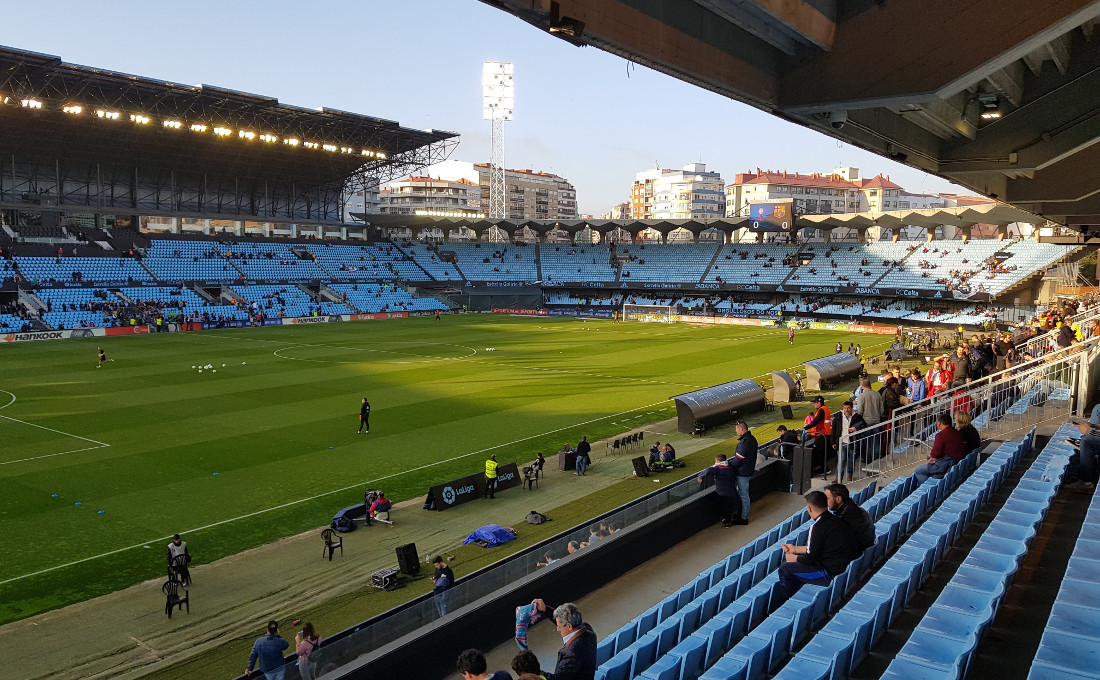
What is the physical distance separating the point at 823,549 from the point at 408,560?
341 inches

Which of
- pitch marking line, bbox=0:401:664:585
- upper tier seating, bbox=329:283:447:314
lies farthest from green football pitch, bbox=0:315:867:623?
upper tier seating, bbox=329:283:447:314

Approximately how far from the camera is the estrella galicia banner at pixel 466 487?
736 inches

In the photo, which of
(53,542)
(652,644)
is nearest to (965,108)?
(652,644)

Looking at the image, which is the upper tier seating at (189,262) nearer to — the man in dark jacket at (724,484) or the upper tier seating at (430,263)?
the upper tier seating at (430,263)

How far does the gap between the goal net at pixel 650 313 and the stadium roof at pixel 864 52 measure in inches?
2648

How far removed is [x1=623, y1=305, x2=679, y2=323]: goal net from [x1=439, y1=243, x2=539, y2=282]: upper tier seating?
1715 centimetres

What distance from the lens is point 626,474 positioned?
71.6 ft

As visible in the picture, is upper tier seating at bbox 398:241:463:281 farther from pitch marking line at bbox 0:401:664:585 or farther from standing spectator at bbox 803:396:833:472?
standing spectator at bbox 803:396:833:472

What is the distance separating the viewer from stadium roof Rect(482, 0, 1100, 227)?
661 cm

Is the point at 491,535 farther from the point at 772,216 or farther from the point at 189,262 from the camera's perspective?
the point at 772,216

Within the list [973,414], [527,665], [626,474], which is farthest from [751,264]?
[527,665]

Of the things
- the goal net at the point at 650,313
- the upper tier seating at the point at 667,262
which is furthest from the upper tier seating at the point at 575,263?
the goal net at the point at 650,313

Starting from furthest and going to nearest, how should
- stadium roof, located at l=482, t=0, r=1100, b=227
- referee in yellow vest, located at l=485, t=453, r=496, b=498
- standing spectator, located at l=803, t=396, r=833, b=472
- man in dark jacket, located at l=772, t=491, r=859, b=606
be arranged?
referee in yellow vest, located at l=485, t=453, r=496, b=498, standing spectator, located at l=803, t=396, r=833, b=472, man in dark jacket, located at l=772, t=491, r=859, b=606, stadium roof, located at l=482, t=0, r=1100, b=227

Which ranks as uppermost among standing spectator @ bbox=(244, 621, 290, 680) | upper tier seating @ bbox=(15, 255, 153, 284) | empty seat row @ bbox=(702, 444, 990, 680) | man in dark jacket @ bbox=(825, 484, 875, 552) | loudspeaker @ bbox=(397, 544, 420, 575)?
upper tier seating @ bbox=(15, 255, 153, 284)
